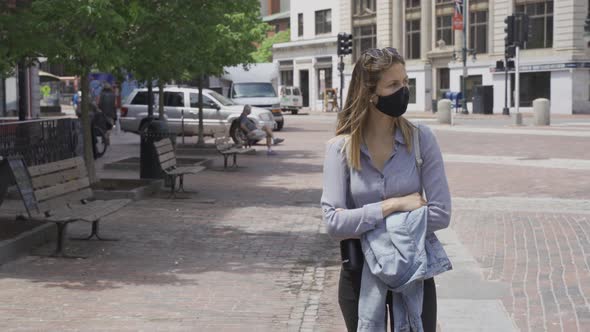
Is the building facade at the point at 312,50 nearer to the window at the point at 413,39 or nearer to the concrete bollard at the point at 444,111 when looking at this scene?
the window at the point at 413,39

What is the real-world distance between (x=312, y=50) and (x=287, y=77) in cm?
624

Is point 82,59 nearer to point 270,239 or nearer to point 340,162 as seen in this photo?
point 270,239

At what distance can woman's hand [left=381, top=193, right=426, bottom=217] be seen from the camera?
3488mm

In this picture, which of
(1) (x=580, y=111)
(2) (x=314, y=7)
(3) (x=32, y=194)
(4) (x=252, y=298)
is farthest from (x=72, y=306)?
(2) (x=314, y=7)

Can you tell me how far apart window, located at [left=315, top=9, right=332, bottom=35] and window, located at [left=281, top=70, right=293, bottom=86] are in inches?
255

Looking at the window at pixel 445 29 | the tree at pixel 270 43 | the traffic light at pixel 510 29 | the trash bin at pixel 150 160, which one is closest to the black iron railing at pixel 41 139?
the trash bin at pixel 150 160

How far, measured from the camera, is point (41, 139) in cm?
1403

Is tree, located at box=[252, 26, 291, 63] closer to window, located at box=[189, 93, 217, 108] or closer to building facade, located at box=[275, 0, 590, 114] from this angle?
building facade, located at box=[275, 0, 590, 114]

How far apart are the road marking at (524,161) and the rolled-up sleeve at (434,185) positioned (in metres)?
15.6

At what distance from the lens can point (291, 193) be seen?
1489 centimetres

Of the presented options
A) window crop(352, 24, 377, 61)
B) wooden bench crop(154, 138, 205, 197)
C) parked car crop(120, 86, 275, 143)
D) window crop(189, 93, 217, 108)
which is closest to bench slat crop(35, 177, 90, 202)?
wooden bench crop(154, 138, 205, 197)

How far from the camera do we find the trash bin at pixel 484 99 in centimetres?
5197

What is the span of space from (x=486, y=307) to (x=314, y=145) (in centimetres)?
2125

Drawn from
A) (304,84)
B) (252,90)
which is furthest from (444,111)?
(304,84)
